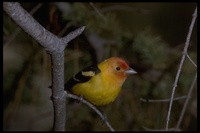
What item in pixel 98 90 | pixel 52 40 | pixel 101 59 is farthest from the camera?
pixel 101 59

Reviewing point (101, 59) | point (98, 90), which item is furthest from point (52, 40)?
point (101, 59)

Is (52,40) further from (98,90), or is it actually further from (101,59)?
(101,59)

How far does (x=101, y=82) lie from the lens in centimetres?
207

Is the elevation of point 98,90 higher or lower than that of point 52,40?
lower

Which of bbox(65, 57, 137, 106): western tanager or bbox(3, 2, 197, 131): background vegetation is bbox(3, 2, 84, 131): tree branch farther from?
bbox(3, 2, 197, 131): background vegetation

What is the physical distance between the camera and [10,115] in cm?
246

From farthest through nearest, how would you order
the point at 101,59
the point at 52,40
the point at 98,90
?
the point at 101,59
the point at 98,90
the point at 52,40

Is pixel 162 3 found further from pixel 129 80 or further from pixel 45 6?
pixel 45 6

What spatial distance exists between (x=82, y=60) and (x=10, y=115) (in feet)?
1.72

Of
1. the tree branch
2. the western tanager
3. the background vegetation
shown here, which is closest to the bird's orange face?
the western tanager

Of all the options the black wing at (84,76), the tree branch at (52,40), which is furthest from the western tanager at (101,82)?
the tree branch at (52,40)

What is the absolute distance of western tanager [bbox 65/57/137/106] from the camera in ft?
6.63

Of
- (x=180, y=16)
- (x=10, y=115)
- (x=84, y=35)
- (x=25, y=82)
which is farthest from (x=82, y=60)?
(x=180, y=16)

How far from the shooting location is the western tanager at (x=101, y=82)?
79.5 inches
